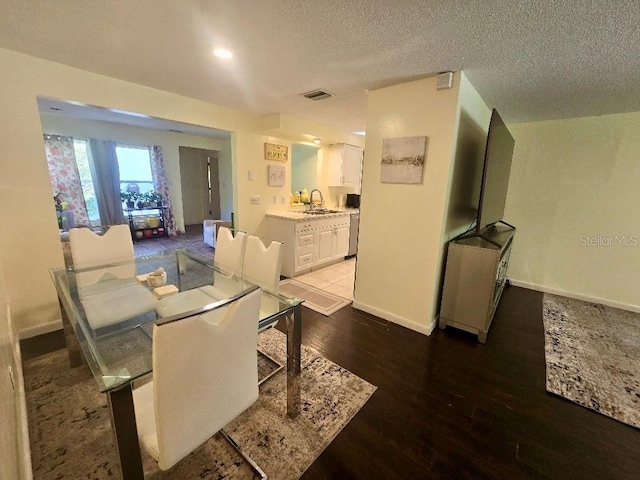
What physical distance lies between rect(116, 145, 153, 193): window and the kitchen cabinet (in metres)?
4.02

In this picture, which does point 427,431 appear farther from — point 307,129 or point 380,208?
point 307,129

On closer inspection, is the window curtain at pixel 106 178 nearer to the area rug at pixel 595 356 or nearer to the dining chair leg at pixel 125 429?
the dining chair leg at pixel 125 429

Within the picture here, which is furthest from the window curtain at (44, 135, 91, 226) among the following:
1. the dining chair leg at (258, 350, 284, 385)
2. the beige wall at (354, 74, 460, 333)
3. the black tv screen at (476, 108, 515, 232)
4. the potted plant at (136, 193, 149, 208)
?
the black tv screen at (476, 108, 515, 232)

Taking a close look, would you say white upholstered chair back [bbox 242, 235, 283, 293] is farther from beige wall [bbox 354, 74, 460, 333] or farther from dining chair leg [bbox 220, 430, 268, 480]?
beige wall [bbox 354, 74, 460, 333]

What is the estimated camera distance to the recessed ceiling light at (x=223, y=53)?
6.00ft

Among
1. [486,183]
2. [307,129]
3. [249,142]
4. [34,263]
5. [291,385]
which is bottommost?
[291,385]

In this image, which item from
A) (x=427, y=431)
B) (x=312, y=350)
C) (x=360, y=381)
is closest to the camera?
(x=427, y=431)

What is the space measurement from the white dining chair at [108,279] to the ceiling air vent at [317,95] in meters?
2.23

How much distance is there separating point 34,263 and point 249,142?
254 cm

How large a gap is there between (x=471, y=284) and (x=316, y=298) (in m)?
1.65

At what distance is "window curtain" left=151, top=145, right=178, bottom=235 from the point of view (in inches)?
234

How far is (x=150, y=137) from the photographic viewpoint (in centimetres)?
580

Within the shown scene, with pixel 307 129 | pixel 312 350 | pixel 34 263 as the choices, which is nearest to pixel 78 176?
pixel 34 263

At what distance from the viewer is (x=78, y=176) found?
5031mm
